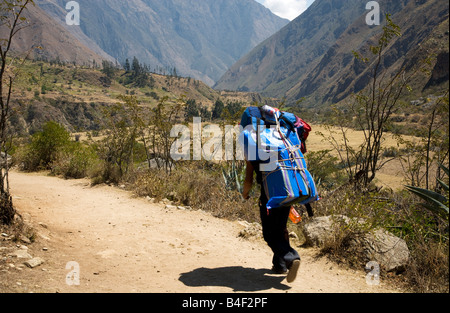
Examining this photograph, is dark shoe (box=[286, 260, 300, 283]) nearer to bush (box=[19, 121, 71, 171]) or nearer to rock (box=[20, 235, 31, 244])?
rock (box=[20, 235, 31, 244])

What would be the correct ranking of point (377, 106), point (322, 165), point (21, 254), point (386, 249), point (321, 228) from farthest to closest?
point (322, 165) < point (377, 106) < point (321, 228) < point (386, 249) < point (21, 254)

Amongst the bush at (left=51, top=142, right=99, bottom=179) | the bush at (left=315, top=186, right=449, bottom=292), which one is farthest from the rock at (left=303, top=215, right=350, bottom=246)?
the bush at (left=51, top=142, right=99, bottom=179)

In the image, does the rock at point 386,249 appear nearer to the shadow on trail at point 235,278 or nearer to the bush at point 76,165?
the shadow on trail at point 235,278

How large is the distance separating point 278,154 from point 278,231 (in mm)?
811

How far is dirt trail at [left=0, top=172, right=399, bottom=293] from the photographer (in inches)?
123

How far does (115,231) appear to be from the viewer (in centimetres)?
493

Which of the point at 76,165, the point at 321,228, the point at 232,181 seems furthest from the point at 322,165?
the point at 76,165

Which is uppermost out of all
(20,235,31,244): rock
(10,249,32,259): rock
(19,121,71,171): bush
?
(19,121,71,171): bush

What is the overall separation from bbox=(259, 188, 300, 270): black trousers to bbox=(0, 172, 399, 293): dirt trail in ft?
0.99

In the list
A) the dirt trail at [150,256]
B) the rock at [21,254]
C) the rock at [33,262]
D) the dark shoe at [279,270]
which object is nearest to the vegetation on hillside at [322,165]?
the dirt trail at [150,256]

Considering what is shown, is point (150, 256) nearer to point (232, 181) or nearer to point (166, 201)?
point (166, 201)

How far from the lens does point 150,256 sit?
13.2ft
